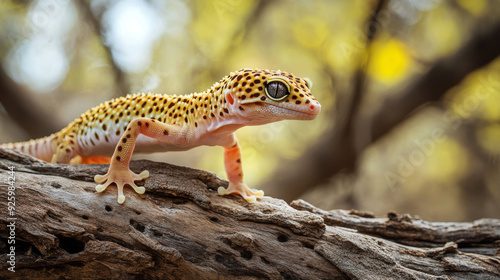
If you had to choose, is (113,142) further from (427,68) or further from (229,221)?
(427,68)

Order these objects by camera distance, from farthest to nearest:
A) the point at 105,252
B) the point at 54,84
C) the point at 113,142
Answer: the point at 54,84 < the point at 113,142 < the point at 105,252

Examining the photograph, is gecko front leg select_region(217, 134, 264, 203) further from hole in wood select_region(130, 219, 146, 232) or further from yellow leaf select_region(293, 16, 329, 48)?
yellow leaf select_region(293, 16, 329, 48)

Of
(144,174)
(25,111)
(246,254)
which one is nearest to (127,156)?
(144,174)

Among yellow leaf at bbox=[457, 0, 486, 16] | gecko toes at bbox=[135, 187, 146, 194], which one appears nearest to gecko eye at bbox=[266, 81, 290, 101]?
gecko toes at bbox=[135, 187, 146, 194]

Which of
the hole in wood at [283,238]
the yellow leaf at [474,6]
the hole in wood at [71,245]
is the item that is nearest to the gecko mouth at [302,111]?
the hole in wood at [283,238]

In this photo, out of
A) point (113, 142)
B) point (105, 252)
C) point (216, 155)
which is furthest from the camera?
point (216, 155)

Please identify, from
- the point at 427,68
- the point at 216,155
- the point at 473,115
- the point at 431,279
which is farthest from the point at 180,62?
the point at 473,115

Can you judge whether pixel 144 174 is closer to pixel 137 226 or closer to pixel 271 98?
pixel 137 226
